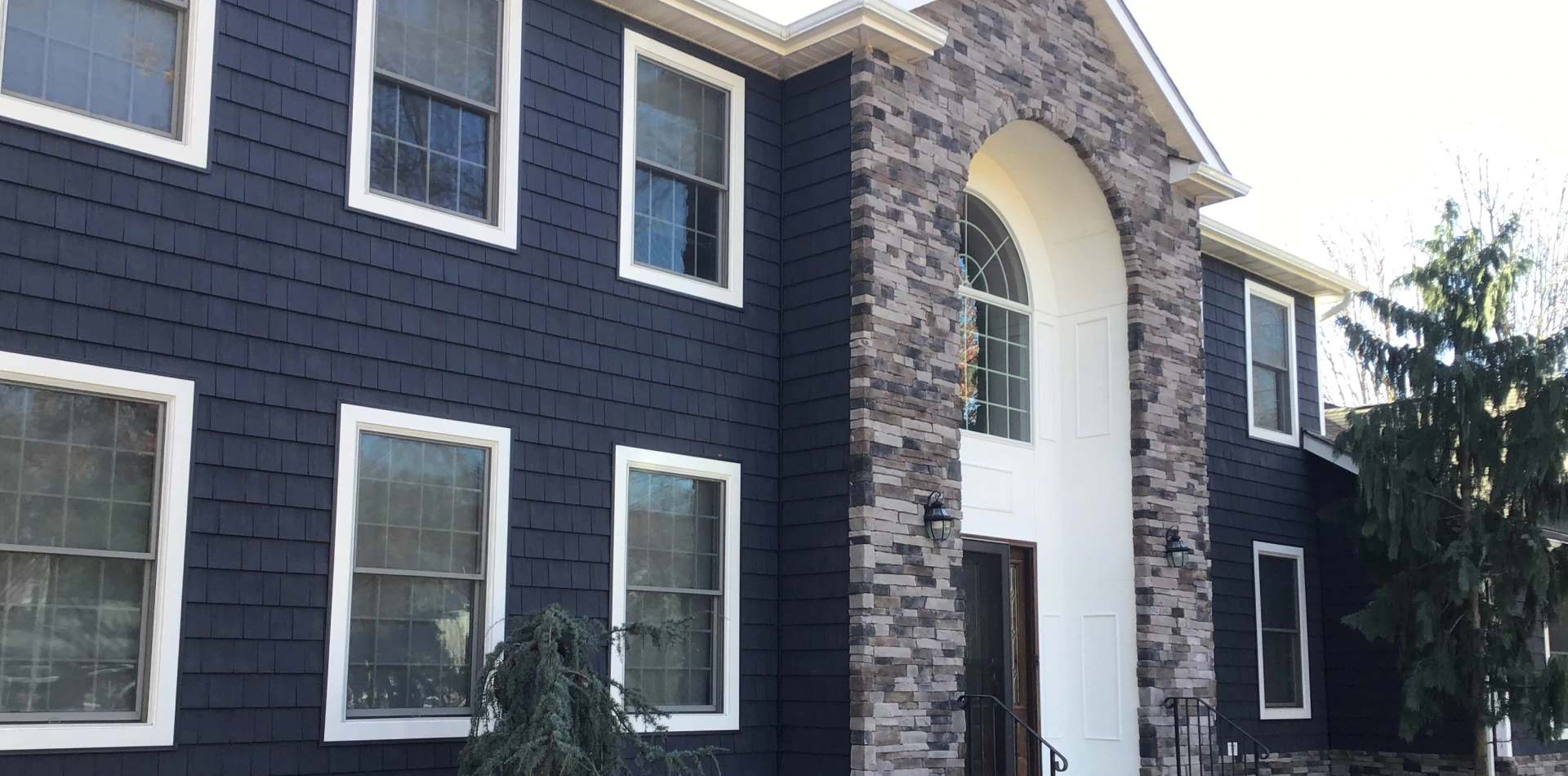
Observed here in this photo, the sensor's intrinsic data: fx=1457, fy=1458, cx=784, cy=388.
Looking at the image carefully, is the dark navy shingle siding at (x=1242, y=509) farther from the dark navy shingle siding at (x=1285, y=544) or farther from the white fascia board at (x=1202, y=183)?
the white fascia board at (x=1202, y=183)

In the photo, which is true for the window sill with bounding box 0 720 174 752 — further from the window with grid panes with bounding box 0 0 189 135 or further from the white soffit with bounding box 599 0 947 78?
the white soffit with bounding box 599 0 947 78

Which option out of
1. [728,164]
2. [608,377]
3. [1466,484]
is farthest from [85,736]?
[1466,484]

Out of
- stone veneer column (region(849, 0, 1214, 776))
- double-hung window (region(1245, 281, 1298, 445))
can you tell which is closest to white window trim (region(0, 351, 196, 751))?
stone veneer column (region(849, 0, 1214, 776))

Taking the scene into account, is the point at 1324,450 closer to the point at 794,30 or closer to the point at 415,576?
the point at 794,30

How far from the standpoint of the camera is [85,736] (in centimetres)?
669

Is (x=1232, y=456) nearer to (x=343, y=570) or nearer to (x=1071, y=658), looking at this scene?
(x=1071, y=658)

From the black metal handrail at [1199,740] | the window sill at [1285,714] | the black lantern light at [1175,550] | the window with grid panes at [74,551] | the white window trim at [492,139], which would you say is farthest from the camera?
the window sill at [1285,714]

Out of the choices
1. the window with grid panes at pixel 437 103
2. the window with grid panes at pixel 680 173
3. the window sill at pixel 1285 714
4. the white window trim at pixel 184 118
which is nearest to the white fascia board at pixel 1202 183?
the window with grid panes at pixel 680 173

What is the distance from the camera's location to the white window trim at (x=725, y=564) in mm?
9023

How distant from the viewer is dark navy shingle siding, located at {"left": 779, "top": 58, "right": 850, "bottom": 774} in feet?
31.2

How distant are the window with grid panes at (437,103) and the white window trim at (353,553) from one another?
1332mm

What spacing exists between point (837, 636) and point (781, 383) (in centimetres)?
184

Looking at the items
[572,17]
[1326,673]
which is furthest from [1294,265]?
[572,17]

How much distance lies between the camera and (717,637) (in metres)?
9.58
